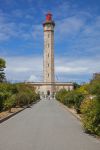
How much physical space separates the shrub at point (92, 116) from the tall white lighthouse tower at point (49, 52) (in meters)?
122

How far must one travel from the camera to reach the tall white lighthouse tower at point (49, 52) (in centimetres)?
13812

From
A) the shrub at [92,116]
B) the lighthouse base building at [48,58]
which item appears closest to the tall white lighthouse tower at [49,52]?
the lighthouse base building at [48,58]

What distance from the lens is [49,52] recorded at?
13812cm

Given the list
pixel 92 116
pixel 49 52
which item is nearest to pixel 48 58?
pixel 49 52

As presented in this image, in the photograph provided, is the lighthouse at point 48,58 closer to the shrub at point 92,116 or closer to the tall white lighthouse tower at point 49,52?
the tall white lighthouse tower at point 49,52

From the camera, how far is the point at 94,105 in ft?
50.1

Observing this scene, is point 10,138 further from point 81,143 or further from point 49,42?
point 49,42

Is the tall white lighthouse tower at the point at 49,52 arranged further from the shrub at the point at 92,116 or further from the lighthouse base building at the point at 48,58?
the shrub at the point at 92,116

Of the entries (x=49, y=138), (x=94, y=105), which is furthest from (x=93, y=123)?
(x=49, y=138)

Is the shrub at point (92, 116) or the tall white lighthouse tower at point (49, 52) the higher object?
the tall white lighthouse tower at point (49, 52)

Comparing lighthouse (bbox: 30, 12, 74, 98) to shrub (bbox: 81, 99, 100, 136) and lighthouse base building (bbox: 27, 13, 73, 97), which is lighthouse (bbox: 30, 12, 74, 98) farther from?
shrub (bbox: 81, 99, 100, 136)

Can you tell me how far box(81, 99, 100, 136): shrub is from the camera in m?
14.7

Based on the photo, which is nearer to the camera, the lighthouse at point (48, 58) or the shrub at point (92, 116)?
the shrub at point (92, 116)

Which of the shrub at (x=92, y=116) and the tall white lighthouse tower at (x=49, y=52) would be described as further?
the tall white lighthouse tower at (x=49, y=52)
